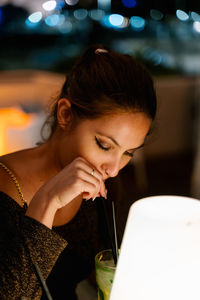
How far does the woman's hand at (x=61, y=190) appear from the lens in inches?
38.2

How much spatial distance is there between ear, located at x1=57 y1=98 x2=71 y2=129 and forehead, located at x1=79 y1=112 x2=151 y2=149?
82mm

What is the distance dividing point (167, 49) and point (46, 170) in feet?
17.8

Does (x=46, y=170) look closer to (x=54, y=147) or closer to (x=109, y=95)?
(x=54, y=147)

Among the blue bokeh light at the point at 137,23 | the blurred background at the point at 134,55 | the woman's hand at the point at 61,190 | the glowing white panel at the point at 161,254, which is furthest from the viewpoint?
the blue bokeh light at the point at 137,23

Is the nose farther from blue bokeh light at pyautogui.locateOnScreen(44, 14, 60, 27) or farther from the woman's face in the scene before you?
blue bokeh light at pyautogui.locateOnScreen(44, 14, 60, 27)

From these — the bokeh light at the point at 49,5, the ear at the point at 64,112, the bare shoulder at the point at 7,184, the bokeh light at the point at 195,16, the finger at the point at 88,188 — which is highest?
the bokeh light at the point at 49,5

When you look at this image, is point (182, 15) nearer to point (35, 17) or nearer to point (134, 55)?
point (134, 55)

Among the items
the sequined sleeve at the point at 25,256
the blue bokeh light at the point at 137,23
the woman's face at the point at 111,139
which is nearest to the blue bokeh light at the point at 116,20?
the blue bokeh light at the point at 137,23

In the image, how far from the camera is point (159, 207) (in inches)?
26.3

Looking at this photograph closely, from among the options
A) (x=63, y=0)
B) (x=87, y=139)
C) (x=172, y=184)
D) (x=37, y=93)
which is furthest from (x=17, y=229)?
(x=63, y=0)

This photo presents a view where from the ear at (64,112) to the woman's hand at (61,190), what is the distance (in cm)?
27

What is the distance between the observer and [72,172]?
100 cm

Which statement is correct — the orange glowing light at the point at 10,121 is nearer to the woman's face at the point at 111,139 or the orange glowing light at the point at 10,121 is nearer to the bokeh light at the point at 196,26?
the woman's face at the point at 111,139

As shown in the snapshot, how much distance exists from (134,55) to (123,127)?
14.2ft
